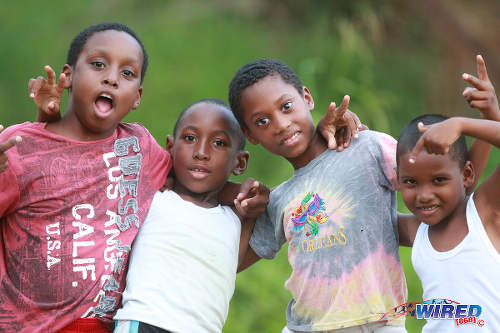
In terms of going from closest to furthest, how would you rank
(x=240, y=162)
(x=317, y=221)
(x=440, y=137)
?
(x=440, y=137) → (x=317, y=221) → (x=240, y=162)

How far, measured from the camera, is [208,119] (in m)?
2.96

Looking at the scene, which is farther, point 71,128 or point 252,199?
point 252,199

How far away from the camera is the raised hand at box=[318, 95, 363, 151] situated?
2748mm

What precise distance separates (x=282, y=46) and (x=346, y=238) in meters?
4.39

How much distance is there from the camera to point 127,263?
2738mm

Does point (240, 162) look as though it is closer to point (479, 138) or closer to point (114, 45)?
point (114, 45)

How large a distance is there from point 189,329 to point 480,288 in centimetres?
111

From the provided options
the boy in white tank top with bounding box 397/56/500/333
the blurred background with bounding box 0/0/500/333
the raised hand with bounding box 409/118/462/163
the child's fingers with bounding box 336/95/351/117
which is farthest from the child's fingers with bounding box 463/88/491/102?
the blurred background with bounding box 0/0/500/333

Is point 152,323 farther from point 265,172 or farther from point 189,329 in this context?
point 265,172

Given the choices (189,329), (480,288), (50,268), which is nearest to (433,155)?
(480,288)

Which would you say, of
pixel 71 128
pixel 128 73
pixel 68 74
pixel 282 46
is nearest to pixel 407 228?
pixel 128 73

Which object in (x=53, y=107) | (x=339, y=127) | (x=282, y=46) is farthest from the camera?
(x=282, y=46)

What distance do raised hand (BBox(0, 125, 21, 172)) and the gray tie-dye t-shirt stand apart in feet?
3.72

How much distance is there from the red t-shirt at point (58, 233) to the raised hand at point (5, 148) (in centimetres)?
9
